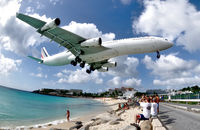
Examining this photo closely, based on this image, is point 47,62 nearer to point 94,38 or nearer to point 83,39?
point 83,39

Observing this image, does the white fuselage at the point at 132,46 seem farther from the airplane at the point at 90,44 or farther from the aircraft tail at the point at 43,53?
the aircraft tail at the point at 43,53

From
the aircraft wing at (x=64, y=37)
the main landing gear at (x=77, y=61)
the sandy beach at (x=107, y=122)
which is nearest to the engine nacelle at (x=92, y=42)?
the aircraft wing at (x=64, y=37)

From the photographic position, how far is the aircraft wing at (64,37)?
80.3ft

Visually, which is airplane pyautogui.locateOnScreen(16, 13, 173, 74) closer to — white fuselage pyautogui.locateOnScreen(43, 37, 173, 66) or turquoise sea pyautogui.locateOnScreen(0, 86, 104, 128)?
white fuselage pyautogui.locateOnScreen(43, 37, 173, 66)

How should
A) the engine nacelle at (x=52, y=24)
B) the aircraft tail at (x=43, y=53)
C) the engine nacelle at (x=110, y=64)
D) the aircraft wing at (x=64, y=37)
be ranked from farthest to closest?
the aircraft tail at (x=43, y=53) → the engine nacelle at (x=110, y=64) → the aircraft wing at (x=64, y=37) → the engine nacelle at (x=52, y=24)

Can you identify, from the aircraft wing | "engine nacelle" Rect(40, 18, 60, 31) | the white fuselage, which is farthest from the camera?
the white fuselage

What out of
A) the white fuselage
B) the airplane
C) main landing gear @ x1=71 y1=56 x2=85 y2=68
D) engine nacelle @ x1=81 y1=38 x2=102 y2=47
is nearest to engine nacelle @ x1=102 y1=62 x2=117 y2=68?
main landing gear @ x1=71 y1=56 x2=85 y2=68

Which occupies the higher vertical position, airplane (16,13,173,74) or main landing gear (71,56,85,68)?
airplane (16,13,173,74)

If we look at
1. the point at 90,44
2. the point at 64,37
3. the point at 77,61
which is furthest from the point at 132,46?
the point at 64,37

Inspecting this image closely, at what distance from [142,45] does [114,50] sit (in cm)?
503

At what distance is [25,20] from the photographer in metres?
23.4

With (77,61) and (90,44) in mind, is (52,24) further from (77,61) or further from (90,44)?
(77,61)

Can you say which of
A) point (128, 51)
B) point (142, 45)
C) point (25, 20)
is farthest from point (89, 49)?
point (25, 20)

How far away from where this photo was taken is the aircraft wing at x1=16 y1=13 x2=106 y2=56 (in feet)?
80.3
